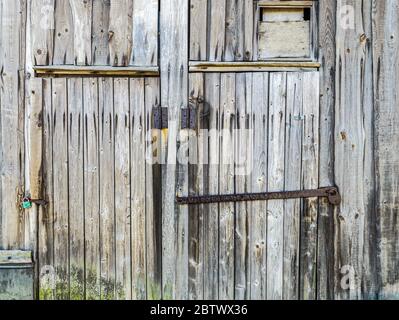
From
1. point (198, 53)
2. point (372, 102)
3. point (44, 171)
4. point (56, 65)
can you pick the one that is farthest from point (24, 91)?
point (372, 102)

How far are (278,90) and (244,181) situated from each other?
0.71m

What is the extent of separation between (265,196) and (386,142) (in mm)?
984

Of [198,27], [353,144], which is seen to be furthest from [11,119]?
[353,144]

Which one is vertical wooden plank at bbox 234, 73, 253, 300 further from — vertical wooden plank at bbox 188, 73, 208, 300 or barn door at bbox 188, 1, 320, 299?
vertical wooden plank at bbox 188, 73, 208, 300

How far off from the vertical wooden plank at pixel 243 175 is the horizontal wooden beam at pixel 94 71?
0.65 metres

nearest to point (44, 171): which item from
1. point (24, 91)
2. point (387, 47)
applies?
point (24, 91)

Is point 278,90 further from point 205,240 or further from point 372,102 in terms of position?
point 205,240

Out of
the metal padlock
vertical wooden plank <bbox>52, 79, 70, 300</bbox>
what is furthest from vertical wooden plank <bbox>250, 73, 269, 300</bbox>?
the metal padlock

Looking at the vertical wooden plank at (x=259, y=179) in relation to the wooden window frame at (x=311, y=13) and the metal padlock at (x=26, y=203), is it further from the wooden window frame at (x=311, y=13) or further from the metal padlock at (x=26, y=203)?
the metal padlock at (x=26, y=203)

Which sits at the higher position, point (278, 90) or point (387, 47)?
point (387, 47)

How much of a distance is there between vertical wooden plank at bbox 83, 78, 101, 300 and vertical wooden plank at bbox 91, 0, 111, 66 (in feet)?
0.56

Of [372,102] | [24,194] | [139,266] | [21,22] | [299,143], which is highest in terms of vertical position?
[21,22]

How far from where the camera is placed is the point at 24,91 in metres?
3.20

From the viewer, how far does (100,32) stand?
3.18 metres
